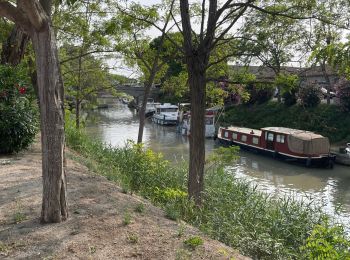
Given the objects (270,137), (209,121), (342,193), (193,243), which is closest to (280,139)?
(270,137)

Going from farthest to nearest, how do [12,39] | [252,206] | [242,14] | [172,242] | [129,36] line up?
[129,36] < [12,39] < [242,14] < [252,206] < [172,242]

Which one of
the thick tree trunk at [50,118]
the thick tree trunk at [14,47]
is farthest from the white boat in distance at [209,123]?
the thick tree trunk at [50,118]

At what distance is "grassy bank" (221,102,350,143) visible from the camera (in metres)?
26.9

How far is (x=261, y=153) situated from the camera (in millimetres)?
25266

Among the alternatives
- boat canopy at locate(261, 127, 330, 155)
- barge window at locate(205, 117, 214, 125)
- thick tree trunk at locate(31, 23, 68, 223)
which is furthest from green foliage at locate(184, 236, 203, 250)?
barge window at locate(205, 117, 214, 125)

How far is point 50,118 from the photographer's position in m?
4.70

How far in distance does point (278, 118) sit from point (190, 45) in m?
25.7

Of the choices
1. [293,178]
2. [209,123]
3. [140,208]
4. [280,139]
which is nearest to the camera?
[140,208]

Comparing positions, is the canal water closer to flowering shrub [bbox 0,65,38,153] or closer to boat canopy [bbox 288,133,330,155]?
boat canopy [bbox 288,133,330,155]

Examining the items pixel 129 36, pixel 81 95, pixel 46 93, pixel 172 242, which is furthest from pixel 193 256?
pixel 81 95

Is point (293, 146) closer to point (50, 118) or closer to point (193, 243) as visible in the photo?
point (193, 243)

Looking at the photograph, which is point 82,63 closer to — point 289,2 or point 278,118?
point 289,2

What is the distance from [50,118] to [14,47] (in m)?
7.91

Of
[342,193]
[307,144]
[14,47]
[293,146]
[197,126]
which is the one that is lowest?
[342,193]
